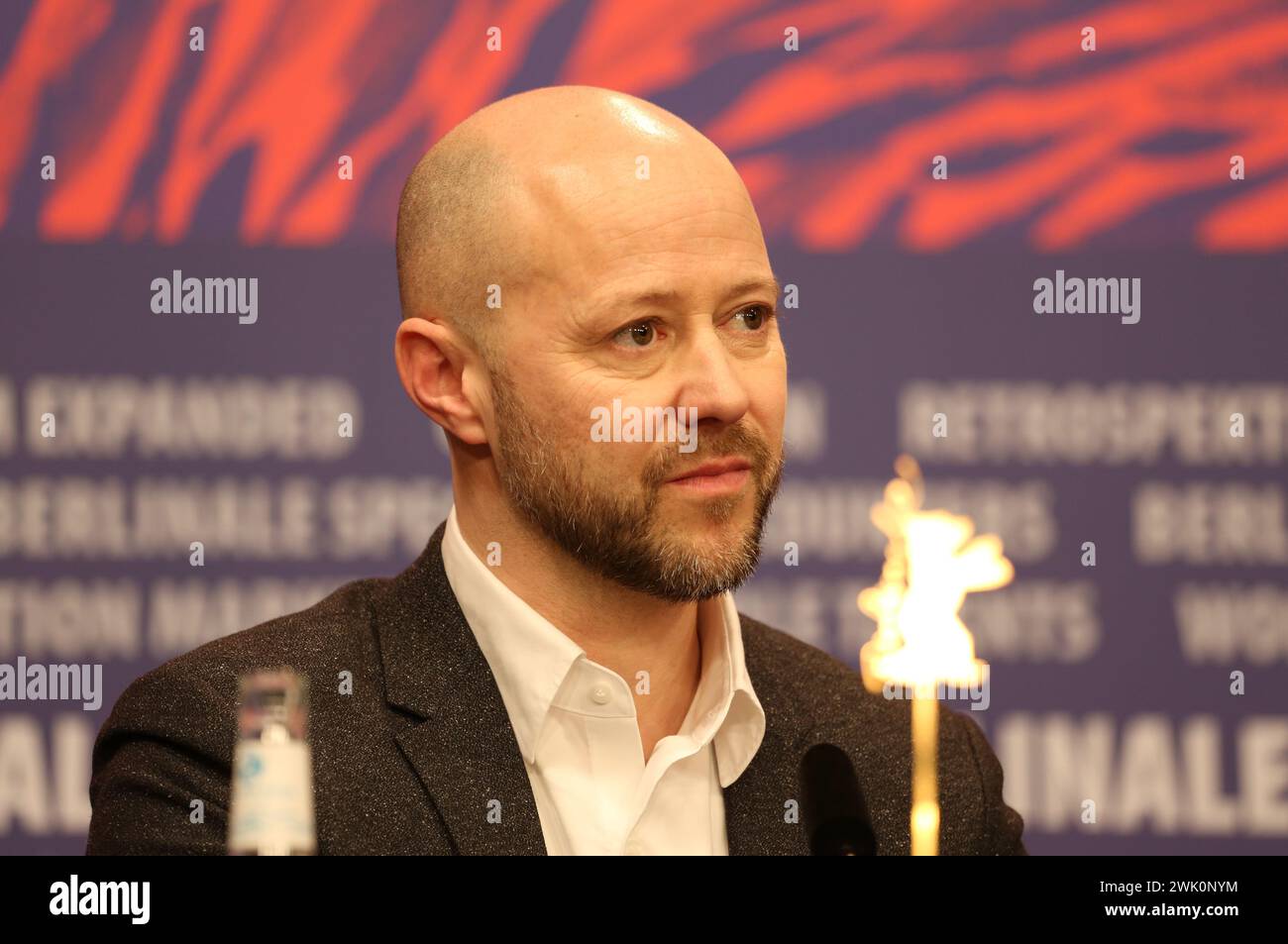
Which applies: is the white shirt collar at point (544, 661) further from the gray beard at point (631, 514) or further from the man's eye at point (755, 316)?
the man's eye at point (755, 316)

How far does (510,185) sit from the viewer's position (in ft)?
8.51

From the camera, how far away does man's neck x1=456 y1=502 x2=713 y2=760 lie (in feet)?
8.59

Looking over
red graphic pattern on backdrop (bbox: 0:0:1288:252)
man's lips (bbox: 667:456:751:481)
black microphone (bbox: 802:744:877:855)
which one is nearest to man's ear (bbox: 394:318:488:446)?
man's lips (bbox: 667:456:751:481)

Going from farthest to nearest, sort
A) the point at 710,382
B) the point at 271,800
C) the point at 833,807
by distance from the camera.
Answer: the point at 710,382 < the point at 833,807 < the point at 271,800

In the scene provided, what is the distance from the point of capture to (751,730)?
2.75 metres

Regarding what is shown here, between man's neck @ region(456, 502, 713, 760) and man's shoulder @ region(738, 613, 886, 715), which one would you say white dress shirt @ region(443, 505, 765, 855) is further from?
man's shoulder @ region(738, 613, 886, 715)

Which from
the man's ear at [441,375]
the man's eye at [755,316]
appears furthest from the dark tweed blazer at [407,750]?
the man's eye at [755,316]

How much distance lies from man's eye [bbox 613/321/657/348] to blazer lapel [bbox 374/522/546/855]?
0.58m

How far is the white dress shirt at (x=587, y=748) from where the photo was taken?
2.54 meters

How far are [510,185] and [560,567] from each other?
0.67 metres

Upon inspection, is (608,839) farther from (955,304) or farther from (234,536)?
(955,304)

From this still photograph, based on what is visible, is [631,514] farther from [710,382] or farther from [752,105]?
[752,105]

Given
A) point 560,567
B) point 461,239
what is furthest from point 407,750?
point 461,239
